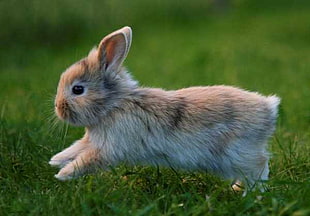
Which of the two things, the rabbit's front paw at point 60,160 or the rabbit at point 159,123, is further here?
the rabbit's front paw at point 60,160

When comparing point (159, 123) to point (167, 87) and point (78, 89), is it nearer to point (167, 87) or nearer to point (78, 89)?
point (78, 89)

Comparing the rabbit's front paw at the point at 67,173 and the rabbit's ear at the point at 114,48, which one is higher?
the rabbit's ear at the point at 114,48

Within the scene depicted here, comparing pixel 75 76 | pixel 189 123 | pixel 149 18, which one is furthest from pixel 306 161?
pixel 149 18

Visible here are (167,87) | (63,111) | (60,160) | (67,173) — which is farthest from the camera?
(167,87)

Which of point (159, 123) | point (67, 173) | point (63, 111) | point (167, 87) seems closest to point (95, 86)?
point (63, 111)

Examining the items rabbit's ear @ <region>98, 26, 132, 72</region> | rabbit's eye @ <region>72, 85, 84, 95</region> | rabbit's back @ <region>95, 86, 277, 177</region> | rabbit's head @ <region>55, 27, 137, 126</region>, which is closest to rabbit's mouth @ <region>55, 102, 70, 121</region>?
rabbit's head @ <region>55, 27, 137, 126</region>

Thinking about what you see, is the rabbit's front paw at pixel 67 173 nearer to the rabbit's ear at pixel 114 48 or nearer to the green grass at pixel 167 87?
the green grass at pixel 167 87

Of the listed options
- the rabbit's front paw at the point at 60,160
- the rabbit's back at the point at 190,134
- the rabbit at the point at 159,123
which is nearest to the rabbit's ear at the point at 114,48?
the rabbit at the point at 159,123
